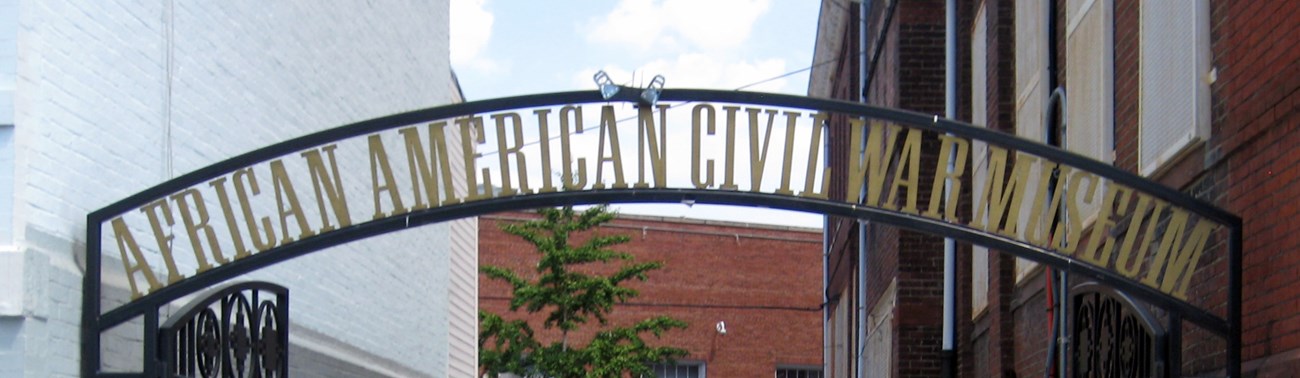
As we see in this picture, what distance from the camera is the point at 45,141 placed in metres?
8.23

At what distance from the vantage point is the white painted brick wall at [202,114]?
8148mm

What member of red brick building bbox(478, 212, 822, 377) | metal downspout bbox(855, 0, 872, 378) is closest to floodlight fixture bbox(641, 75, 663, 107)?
metal downspout bbox(855, 0, 872, 378)

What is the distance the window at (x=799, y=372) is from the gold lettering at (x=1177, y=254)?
38.5 meters

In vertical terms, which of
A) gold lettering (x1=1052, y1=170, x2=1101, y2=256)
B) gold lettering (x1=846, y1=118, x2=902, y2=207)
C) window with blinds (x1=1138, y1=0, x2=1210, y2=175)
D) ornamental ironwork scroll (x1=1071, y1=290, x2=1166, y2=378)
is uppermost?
window with blinds (x1=1138, y1=0, x2=1210, y2=175)

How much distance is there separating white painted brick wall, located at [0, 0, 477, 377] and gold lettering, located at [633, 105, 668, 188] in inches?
105

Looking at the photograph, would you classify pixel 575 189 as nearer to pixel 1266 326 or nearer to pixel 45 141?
pixel 45 141

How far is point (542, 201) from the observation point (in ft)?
27.0

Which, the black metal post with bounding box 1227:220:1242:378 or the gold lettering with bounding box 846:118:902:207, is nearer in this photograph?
the black metal post with bounding box 1227:220:1242:378

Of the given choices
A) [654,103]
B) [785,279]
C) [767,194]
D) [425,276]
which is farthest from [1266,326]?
[785,279]

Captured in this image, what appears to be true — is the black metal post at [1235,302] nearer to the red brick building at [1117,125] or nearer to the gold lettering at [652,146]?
the red brick building at [1117,125]

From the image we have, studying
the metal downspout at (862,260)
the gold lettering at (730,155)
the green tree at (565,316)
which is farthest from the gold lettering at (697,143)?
the green tree at (565,316)

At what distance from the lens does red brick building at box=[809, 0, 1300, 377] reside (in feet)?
21.5

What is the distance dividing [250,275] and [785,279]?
35474 millimetres

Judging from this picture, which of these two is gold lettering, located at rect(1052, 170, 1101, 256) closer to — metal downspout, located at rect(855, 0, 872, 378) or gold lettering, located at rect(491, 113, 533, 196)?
gold lettering, located at rect(491, 113, 533, 196)
